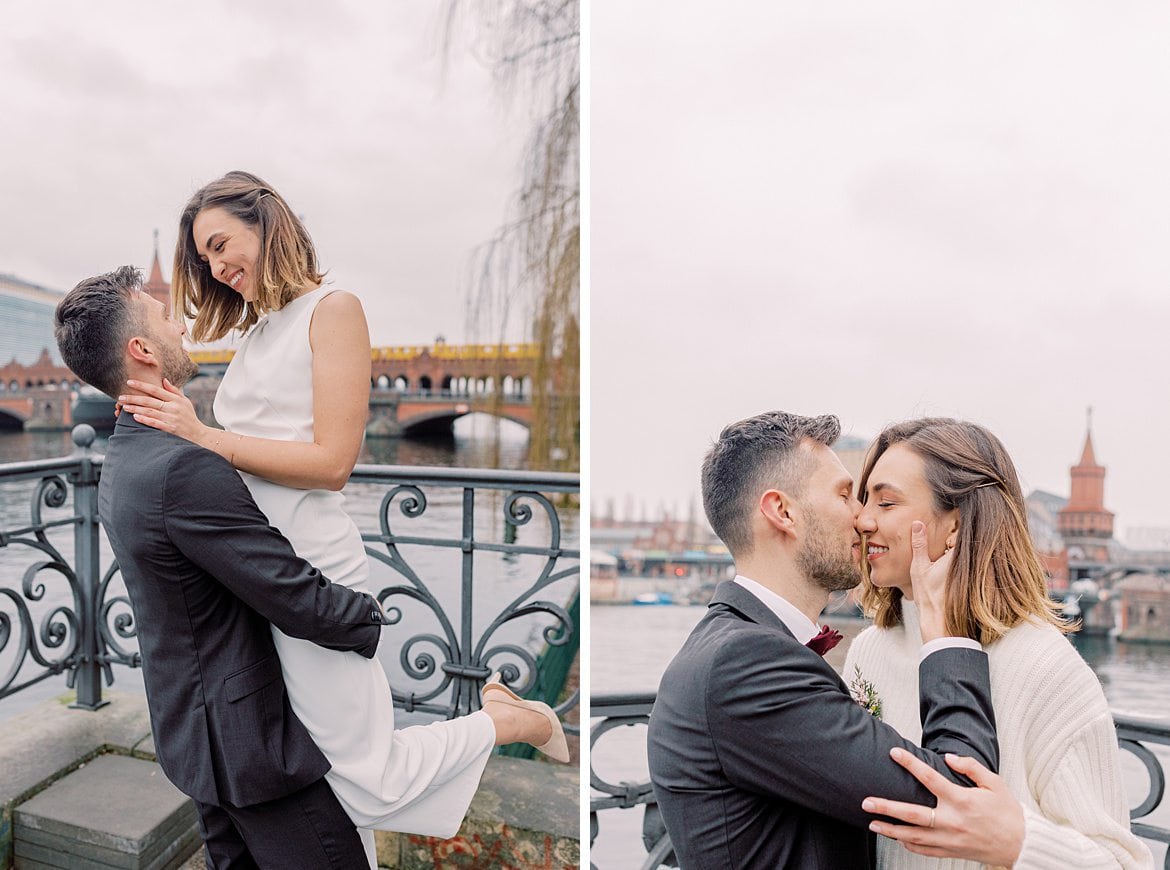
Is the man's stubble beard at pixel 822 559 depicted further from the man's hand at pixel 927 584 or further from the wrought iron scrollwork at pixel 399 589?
the wrought iron scrollwork at pixel 399 589

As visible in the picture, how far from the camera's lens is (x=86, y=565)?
7.39ft

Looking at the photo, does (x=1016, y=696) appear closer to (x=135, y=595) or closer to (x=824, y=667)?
(x=824, y=667)

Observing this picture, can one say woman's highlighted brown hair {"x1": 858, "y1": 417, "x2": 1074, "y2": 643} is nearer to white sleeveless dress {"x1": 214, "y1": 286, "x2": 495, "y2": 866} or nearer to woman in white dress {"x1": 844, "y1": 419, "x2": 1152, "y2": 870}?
woman in white dress {"x1": 844, "y1": 419, "x2": 1152, "y2": 870}

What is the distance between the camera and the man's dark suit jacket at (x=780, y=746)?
94 centimetres

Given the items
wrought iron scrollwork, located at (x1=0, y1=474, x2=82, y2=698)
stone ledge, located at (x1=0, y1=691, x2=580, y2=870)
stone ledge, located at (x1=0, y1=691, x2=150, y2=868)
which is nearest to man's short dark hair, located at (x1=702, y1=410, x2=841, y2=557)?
stone ledge, located at (x1=0, y1=691, x2=580, y2=870)

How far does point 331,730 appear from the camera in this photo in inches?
53.9

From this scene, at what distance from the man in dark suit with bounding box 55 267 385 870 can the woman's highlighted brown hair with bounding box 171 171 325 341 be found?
8 cm

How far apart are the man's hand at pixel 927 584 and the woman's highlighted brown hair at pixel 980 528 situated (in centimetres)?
1

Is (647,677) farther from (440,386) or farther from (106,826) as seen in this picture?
(106,826)

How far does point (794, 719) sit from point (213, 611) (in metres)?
0.93

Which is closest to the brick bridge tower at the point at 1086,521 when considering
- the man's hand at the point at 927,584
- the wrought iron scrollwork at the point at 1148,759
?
the wrought iron scrollwork at the point at 1148,759

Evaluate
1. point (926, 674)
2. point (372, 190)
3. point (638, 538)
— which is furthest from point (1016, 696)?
point (638, 538)

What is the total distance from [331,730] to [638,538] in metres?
8.90

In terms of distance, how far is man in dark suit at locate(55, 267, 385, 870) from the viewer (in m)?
1.19
